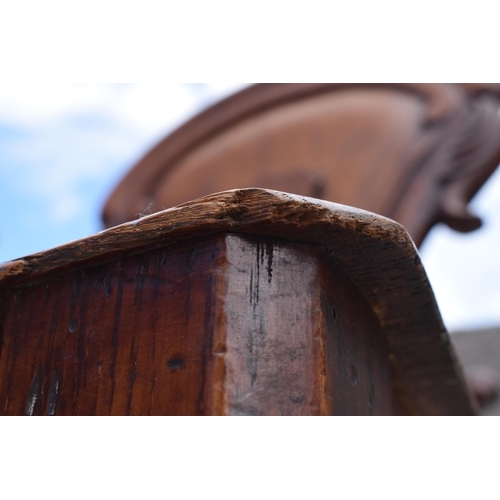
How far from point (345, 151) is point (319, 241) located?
141 cm

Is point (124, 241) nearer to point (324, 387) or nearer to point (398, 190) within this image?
point (324, 387)

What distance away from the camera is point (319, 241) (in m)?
0.52

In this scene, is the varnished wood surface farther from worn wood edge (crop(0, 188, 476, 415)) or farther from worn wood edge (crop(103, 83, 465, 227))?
worn wood edge (crop(103, 83, 465, 227))

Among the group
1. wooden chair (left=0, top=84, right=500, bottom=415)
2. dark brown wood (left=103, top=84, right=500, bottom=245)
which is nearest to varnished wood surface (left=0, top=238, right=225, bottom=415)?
wooden chair (left=0, top=84, right=500, bottom=415)

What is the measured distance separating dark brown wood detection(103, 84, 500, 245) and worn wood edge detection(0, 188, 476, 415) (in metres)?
0.99

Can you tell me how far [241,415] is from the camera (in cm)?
44

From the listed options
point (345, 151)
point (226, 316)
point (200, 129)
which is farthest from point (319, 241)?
point (200, 129)

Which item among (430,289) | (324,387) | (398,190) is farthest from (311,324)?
(398,190)

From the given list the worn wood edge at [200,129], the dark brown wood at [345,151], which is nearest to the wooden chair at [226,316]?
the dark brown wood at [345,151]

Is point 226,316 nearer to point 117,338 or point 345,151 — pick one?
point 117,338

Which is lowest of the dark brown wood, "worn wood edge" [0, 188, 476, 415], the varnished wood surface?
the varnished wood surface

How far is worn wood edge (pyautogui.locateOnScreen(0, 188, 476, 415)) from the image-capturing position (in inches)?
18.6

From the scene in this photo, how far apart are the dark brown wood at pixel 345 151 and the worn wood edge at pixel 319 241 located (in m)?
0.99

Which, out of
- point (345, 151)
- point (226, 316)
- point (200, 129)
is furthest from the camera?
point (200, 129)
